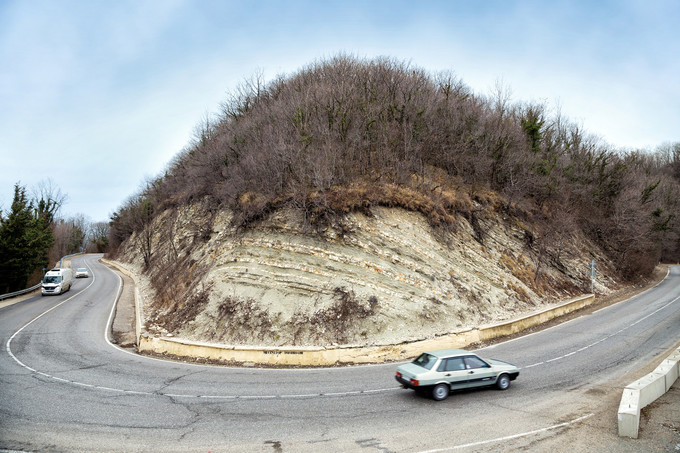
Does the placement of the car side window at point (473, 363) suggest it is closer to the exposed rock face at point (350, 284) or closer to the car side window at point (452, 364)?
the car side window at point (452, 364)

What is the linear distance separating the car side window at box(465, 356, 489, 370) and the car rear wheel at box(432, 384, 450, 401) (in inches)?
36.7

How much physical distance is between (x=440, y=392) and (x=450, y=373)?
59cm

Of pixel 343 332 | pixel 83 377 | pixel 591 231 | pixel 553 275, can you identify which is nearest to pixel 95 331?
pixel 83 377

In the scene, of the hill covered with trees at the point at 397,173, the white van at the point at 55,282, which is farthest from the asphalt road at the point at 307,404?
the white van at the point at 55,282

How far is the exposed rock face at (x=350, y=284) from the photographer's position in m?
17.5

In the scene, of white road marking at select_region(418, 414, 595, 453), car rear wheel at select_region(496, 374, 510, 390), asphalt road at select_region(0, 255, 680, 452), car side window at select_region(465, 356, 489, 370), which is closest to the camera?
white road marking at select_region(418, 414, 595, 453)

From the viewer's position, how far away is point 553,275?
26.0m

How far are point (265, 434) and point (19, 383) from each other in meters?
9.34

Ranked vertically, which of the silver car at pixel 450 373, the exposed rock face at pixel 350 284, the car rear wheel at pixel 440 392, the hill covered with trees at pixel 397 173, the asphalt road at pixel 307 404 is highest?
the hill covered with trees at pixel 397 173

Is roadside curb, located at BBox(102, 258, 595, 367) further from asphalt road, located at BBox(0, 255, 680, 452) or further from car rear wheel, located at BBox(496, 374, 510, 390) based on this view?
car rear wheel, located at BBox(496, 374, 510, 390)

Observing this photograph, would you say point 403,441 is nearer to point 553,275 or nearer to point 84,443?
point 84,443

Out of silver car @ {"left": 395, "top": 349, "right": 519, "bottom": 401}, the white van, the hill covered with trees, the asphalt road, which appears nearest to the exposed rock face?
the hill covered with trees

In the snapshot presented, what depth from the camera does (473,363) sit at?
11258 mm

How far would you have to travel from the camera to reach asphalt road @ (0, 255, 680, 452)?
8.18 metres
